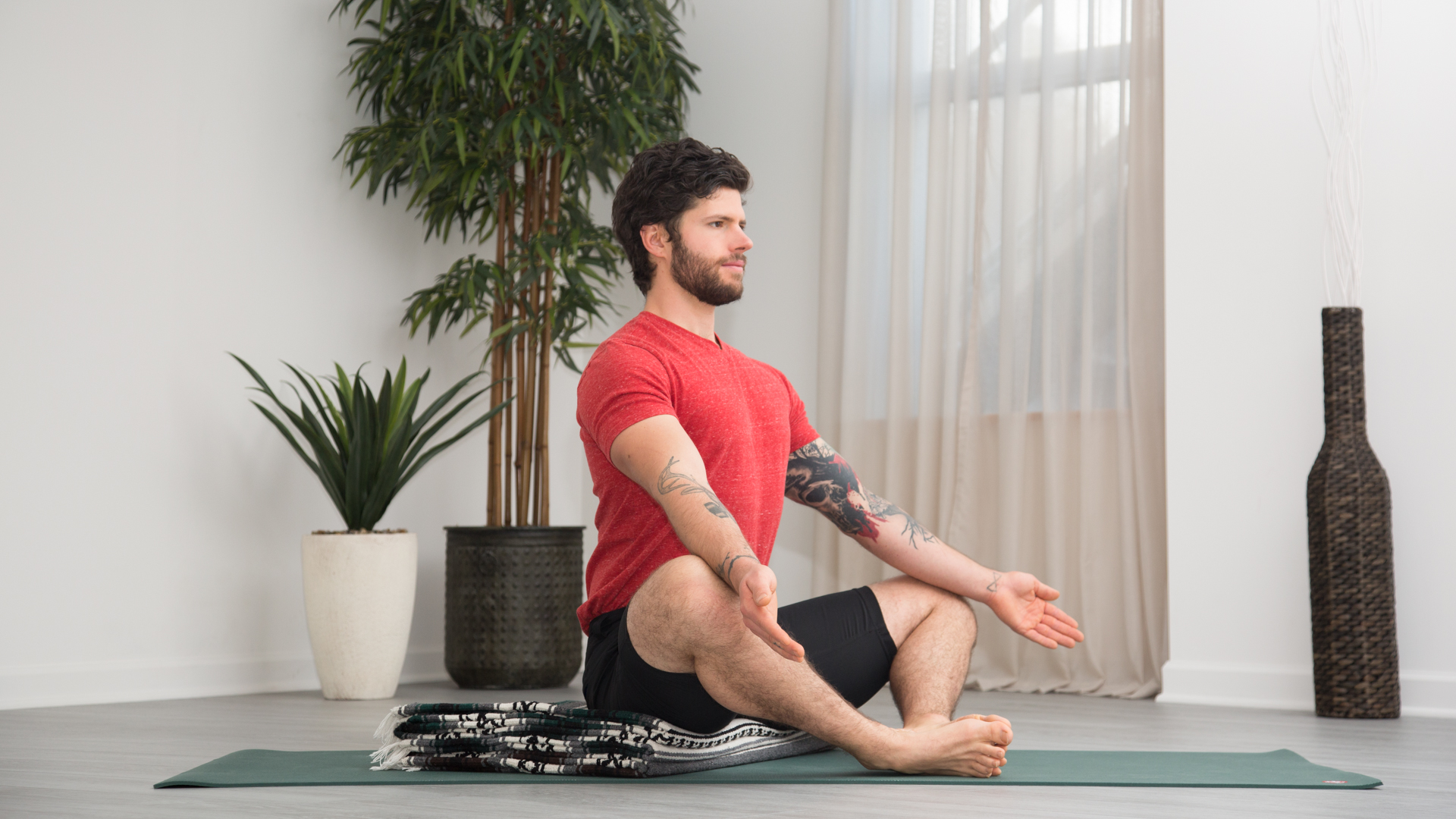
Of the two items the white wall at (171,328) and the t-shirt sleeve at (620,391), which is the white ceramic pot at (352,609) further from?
the t-shirt sleeve at (620,391)

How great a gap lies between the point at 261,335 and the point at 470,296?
1.90 feet

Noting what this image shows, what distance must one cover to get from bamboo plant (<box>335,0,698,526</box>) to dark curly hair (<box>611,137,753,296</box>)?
141cm

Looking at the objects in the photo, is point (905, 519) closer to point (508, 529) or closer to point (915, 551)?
point (915, 551)

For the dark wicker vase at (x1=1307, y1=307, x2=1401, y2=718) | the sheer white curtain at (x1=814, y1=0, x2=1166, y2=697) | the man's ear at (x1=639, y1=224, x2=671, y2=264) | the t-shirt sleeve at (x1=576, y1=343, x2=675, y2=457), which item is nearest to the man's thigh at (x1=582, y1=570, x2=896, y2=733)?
the t-shirt sleeve at (x1=576, y1=343, x2=675, y2=457)

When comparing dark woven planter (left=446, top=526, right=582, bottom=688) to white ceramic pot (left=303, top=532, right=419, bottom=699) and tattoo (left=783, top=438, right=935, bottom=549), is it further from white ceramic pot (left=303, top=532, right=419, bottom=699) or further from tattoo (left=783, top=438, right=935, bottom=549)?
tattoo (left=783, top=438, right=935, bottom=549)

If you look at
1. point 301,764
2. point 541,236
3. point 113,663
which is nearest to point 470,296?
point 541,236

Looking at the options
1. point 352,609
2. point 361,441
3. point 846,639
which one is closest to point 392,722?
point 846,639

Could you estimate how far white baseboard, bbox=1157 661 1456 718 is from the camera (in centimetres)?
268

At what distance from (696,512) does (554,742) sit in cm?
46

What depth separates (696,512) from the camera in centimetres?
158

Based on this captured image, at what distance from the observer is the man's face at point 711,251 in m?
1.88

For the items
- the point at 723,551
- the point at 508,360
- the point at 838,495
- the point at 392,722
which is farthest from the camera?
the point at 508,360

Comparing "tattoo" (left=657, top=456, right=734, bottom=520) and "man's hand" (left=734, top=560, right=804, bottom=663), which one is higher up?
"tattoo" (left=657, top=456, right=734, bottom=520)

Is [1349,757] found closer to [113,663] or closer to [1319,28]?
[1319,28]
